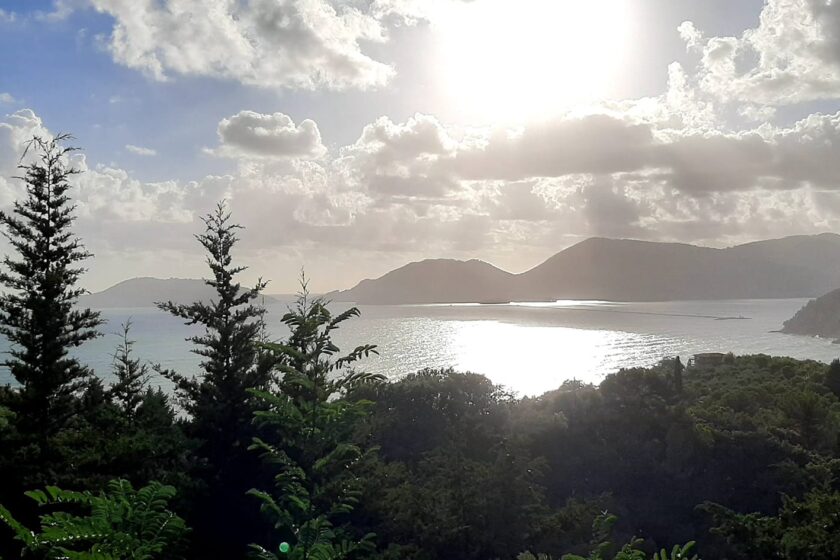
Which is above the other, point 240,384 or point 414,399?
point 240,384

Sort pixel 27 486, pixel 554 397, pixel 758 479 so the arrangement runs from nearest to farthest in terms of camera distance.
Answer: pixel 27 486, pixel 758 479, pixel 554 397

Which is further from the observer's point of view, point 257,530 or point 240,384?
point 240,384

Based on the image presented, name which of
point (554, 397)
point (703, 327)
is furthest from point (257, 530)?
point (703, 327)

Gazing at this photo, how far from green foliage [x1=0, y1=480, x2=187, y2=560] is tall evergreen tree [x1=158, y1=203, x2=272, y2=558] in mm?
12404

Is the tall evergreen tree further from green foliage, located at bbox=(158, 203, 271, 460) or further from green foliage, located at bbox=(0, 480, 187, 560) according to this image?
green foliage, located at bbox=(0, 480, 187, 560)

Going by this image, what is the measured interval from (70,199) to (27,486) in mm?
10810

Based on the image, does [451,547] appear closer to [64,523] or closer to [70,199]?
[64,523]

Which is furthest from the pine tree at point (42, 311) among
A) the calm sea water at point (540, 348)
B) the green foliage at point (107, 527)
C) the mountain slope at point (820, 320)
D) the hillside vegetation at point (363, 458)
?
the mountain slope at point (820, 320)

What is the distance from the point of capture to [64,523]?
5.91 m

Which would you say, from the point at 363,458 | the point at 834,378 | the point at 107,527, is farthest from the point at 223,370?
the point at 834,378

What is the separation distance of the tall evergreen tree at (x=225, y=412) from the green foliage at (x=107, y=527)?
1240 cm

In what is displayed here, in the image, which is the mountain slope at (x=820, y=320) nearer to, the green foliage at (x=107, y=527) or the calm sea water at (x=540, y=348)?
the calm sea water at (x=540, y=348)

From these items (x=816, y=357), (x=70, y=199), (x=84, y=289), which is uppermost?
(x=70, y=199)

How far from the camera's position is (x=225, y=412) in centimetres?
2264
